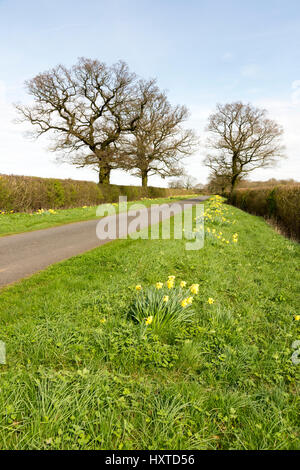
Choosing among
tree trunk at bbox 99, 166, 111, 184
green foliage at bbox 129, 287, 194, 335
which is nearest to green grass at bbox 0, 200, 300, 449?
green foliage at bbox 129, 287, 194, 335

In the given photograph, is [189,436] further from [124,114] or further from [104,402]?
[124,114]

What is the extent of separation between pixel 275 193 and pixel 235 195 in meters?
14.1

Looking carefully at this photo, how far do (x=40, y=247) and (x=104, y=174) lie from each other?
18.4 metres

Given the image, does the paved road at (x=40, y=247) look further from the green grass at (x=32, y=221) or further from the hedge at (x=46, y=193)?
the hedge at (x=46, y=193)

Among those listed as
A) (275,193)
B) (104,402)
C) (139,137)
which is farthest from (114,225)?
(139,137)

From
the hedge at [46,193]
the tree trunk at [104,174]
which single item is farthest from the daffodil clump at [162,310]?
the tree trunk at [104,174]

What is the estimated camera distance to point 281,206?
42.3 ft

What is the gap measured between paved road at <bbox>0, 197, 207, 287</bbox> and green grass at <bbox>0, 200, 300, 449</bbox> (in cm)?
79

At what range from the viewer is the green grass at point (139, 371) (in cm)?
160

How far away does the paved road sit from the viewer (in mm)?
4748

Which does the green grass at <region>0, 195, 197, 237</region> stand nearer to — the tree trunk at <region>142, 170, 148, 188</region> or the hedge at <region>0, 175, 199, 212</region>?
the hedge at <region>0, 175, 199, 212</region>

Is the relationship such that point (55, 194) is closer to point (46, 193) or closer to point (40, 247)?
point (46, 193)

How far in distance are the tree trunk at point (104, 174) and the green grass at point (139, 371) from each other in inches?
801

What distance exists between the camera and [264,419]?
1715 mm
